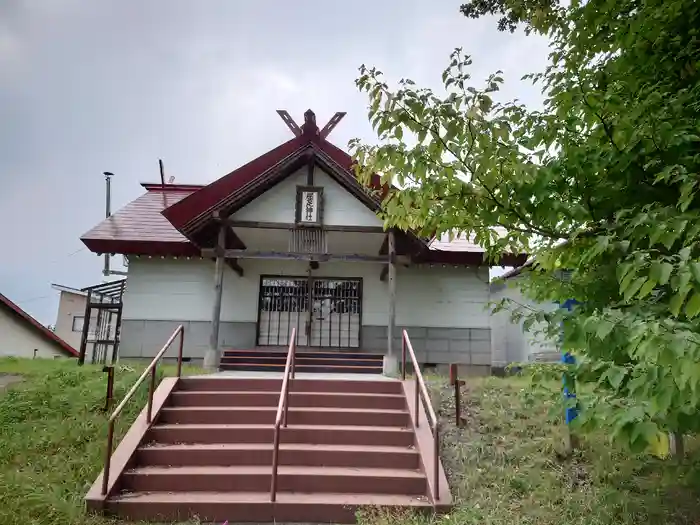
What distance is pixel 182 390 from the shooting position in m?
6.86

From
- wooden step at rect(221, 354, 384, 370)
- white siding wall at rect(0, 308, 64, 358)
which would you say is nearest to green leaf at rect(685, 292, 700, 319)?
wooden step at rect(221, 354, 384, 370)

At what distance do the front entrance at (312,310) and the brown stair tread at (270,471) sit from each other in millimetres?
5883

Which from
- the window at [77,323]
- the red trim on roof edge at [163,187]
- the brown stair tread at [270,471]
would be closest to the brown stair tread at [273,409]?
the brown stair tread at [270,471]

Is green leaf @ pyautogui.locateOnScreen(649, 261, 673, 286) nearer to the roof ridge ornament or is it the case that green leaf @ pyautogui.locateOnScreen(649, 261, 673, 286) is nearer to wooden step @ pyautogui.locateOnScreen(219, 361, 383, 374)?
A: wooden step @ pyautogui.locateOnScreen(219, 361, 383, 374)

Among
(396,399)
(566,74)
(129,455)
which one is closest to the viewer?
(566,74)

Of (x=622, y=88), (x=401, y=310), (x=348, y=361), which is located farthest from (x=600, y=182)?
(x=401, y=310)

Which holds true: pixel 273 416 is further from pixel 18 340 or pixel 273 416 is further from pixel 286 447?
pixel 18 340

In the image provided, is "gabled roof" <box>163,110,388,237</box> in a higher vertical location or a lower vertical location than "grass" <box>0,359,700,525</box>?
higher

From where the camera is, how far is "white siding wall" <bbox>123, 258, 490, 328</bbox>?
1122 centimetres

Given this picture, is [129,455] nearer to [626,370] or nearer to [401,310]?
[626,370]

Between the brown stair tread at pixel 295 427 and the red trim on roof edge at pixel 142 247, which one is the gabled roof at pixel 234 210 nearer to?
the red trim on roof edge at pixel 142 247

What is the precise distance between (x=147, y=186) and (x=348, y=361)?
8.39 m

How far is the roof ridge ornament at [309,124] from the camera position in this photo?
403 inches

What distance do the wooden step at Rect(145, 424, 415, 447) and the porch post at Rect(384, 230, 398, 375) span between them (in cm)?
318
